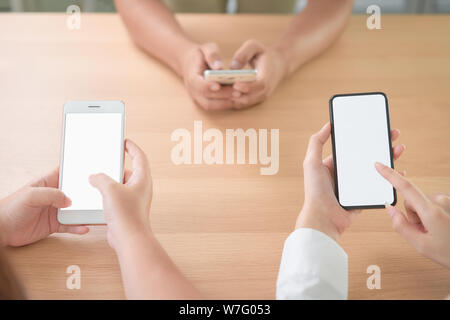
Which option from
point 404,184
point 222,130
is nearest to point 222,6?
point 222,130

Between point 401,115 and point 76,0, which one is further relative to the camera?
point 76,0

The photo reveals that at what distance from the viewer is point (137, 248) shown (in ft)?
1.68

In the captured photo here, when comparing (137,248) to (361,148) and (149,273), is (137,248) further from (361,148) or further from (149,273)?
(361,148)

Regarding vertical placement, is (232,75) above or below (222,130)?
above

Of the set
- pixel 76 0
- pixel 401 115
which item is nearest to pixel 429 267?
pixel 401 115

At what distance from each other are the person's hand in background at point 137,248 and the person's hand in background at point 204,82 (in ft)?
0.95

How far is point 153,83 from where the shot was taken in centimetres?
87

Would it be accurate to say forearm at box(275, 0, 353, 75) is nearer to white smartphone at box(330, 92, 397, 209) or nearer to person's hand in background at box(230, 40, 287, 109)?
person's hand in background at box(230, 40, 287, 109)

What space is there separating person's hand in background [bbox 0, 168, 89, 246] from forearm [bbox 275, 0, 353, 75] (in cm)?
57

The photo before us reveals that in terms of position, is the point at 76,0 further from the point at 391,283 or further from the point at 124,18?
the point at 391,283

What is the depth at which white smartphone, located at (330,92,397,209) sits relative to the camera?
2.07 feet

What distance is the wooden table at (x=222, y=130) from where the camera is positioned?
1.96ft

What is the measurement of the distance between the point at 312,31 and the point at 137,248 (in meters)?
0.71

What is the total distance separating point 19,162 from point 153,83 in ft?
1.06
